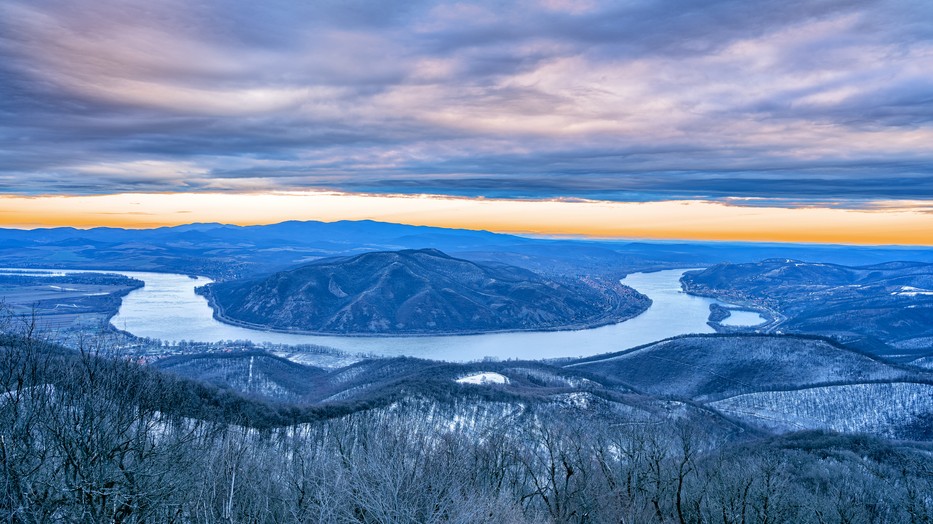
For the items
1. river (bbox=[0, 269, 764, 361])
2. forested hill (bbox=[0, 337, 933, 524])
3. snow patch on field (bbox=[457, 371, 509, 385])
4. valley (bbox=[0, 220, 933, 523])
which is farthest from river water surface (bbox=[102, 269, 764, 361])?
forested hill (bbox=[0, 337, 933, 524])

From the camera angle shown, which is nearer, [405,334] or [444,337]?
[444,337]

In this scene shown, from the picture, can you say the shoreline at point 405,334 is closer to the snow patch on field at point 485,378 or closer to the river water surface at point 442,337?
the river water surface at point 442,337

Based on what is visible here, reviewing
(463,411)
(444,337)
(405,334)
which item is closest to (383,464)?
(463,411)

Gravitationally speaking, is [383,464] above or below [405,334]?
above

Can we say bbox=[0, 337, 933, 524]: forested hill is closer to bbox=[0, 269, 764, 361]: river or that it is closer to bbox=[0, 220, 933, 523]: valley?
bbox=[0, 220, 933, 523]: valley

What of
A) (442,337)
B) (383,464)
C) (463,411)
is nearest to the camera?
(383,464)

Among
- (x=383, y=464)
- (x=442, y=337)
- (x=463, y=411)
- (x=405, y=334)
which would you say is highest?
(x=383, y=464)

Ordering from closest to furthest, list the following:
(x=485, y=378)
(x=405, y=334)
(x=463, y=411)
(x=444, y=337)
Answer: (x=463, y=411), (x=485, y=378), (x=444, y=337), (x=405, y=334)

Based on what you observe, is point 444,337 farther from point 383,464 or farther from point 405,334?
point 383,464

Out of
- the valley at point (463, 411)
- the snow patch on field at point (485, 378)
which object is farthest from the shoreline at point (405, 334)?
the snow patch on field at point (485, 378)

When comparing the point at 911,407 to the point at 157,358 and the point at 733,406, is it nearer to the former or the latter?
the point at 733,406
